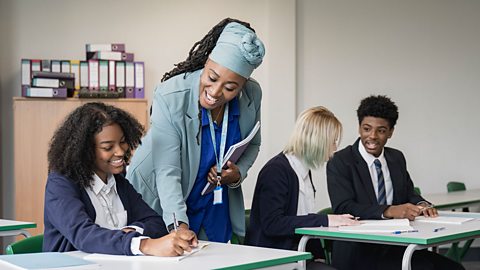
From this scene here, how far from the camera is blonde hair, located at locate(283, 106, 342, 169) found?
11.5ft

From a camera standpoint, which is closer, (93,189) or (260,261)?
(260,261)

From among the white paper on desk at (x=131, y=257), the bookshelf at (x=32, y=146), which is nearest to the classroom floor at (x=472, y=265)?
the bookshelf at (x=32, y=146)

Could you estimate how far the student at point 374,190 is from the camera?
3.63 m

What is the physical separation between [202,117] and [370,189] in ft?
4.57

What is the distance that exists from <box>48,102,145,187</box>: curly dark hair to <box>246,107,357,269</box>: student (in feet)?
3.09

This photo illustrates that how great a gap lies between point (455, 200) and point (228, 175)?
123 inches

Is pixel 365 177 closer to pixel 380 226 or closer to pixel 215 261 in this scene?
pixel 380 226

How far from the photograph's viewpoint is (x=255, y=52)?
8.56 feet

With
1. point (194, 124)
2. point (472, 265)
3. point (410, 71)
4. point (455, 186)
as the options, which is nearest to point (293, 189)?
point (194, 124)

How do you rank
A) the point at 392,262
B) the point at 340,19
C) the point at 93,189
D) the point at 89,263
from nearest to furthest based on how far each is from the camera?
the point at 89,263 → the point at 93,189 → the point at 392,262 → the point at 340,19

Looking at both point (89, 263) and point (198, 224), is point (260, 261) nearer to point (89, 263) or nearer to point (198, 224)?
point (89, 263)

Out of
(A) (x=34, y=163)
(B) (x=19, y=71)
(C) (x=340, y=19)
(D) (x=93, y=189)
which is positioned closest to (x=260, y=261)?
(D) (x=93, y=189)

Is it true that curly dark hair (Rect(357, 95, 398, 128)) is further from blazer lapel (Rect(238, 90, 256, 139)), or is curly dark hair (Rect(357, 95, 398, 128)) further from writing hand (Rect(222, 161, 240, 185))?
writing hand (Rect(222, 161, 240, 185))

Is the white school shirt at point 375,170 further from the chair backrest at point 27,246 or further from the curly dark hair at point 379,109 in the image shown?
the chair backrest at point 27,246
